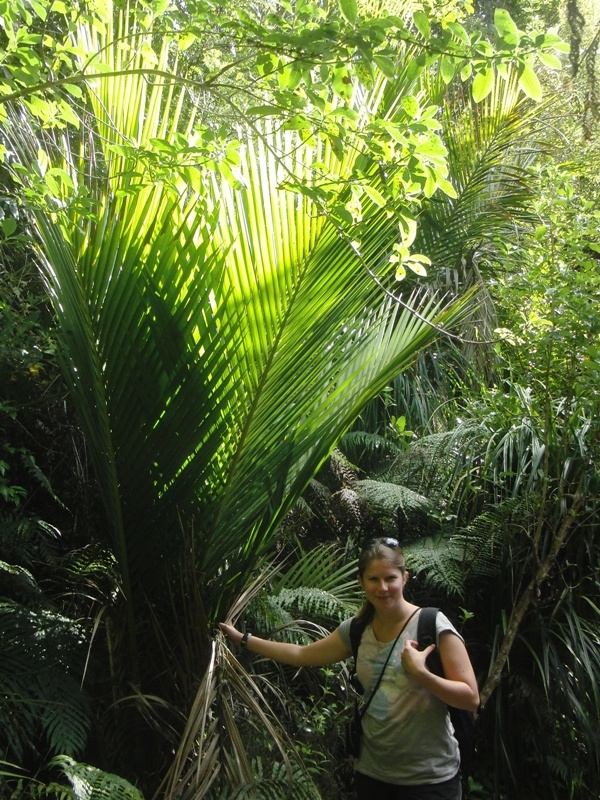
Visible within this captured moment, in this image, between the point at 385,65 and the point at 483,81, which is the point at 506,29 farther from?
the point at 385,65

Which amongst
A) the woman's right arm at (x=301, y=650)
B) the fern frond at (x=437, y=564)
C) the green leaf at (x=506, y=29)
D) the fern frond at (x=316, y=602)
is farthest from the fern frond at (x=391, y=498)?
the green leaf at (x=506, y=29)

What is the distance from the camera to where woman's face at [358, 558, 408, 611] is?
8.93 feet

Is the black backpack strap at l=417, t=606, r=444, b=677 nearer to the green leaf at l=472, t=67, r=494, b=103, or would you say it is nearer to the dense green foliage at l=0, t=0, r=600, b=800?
the dense green foliage at l=0, t=0, r=600, b=800

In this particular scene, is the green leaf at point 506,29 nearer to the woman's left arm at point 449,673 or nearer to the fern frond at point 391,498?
the woman's left arm at point 449,673

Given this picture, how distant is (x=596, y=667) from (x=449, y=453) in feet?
5.14

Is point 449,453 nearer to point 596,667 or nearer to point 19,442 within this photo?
point 596,667

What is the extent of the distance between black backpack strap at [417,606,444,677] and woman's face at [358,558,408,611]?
Result: 0.11 metres

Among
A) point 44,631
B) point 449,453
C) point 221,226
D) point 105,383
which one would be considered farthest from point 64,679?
point 449,453

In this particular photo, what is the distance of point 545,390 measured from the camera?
4.47 metres

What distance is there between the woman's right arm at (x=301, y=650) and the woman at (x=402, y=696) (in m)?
0.14

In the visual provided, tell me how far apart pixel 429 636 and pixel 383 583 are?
22 cm

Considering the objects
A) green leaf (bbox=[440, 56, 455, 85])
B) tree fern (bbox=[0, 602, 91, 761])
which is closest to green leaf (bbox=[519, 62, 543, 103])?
green leaf (bbox=[440, 56, 455, 85])

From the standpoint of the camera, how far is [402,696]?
8.71 ft

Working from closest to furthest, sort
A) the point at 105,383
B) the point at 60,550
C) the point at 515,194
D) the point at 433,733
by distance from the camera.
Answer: the point at 433,733
the point at 105,383
the point at 60,550
the point at 515,194
